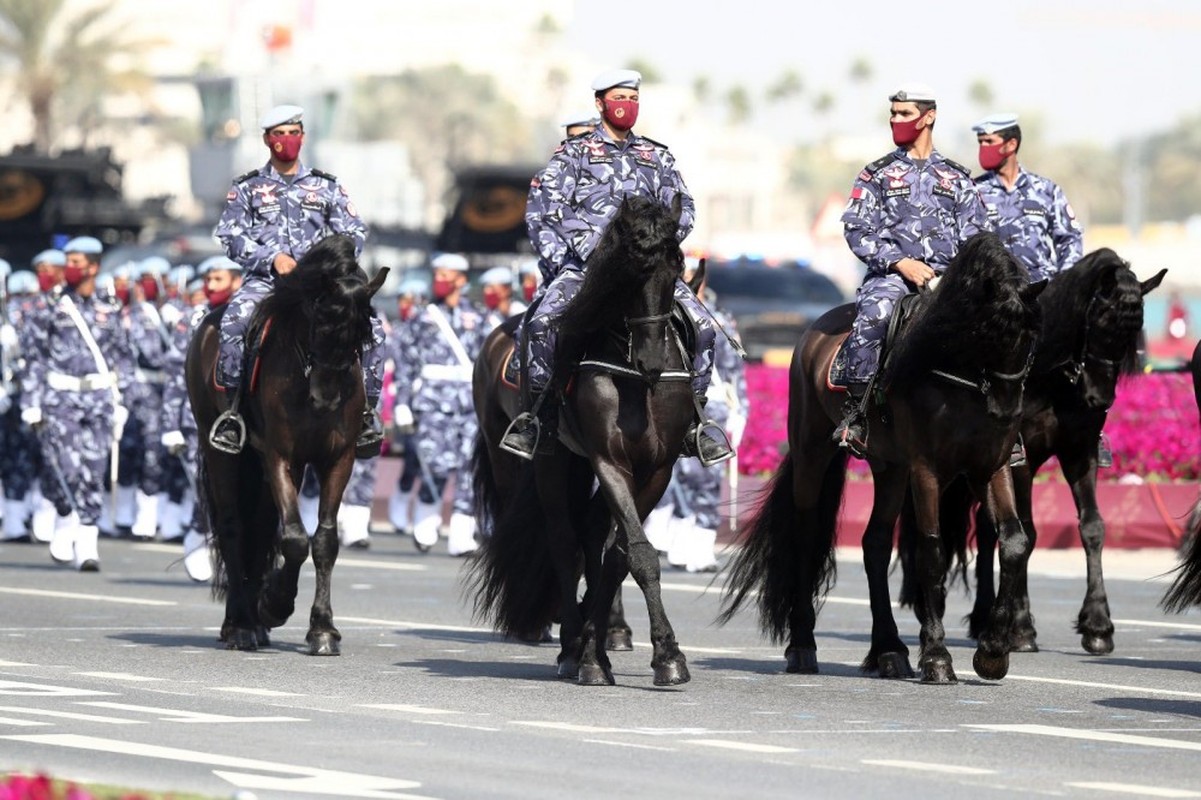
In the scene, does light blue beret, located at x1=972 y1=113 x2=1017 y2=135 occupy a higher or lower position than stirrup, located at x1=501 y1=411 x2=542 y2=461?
higher

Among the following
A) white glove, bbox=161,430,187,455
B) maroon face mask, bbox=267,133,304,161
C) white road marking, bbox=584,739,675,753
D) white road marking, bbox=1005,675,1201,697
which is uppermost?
maroon face mask, bbox=267,133,304,161

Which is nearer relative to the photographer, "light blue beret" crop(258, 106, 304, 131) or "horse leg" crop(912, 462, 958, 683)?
"horse leg" crop(912, 462, 958, 683)

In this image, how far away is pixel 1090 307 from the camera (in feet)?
48.6

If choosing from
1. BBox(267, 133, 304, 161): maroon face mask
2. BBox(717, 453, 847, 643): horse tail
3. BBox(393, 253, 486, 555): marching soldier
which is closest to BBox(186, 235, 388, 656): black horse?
BBox(267, 133, 304, 161): maroon face mask

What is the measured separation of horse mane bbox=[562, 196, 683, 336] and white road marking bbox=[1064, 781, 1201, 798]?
11.7 ft

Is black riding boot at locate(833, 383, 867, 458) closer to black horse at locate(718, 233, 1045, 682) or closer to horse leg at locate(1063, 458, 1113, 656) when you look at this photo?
black horse at locate(718, 233, 1045, 682)

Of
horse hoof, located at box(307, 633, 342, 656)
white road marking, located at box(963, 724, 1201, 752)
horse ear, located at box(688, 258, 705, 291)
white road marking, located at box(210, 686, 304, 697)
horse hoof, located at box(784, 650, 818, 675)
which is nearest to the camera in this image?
white road marking, located at box(963, 724, 1201, 752)

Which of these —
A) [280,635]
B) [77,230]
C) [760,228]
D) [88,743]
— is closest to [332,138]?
[77,230]

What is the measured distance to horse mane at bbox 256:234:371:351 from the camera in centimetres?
1414

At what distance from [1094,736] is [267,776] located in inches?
Result: 131

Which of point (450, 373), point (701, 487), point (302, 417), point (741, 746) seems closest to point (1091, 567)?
point (302, 417)

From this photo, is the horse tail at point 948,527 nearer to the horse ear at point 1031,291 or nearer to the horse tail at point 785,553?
the horse tail at point 785,553

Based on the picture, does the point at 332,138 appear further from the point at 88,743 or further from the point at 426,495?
the point at 88,743

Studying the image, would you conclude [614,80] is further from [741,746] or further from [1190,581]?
[741,746]
